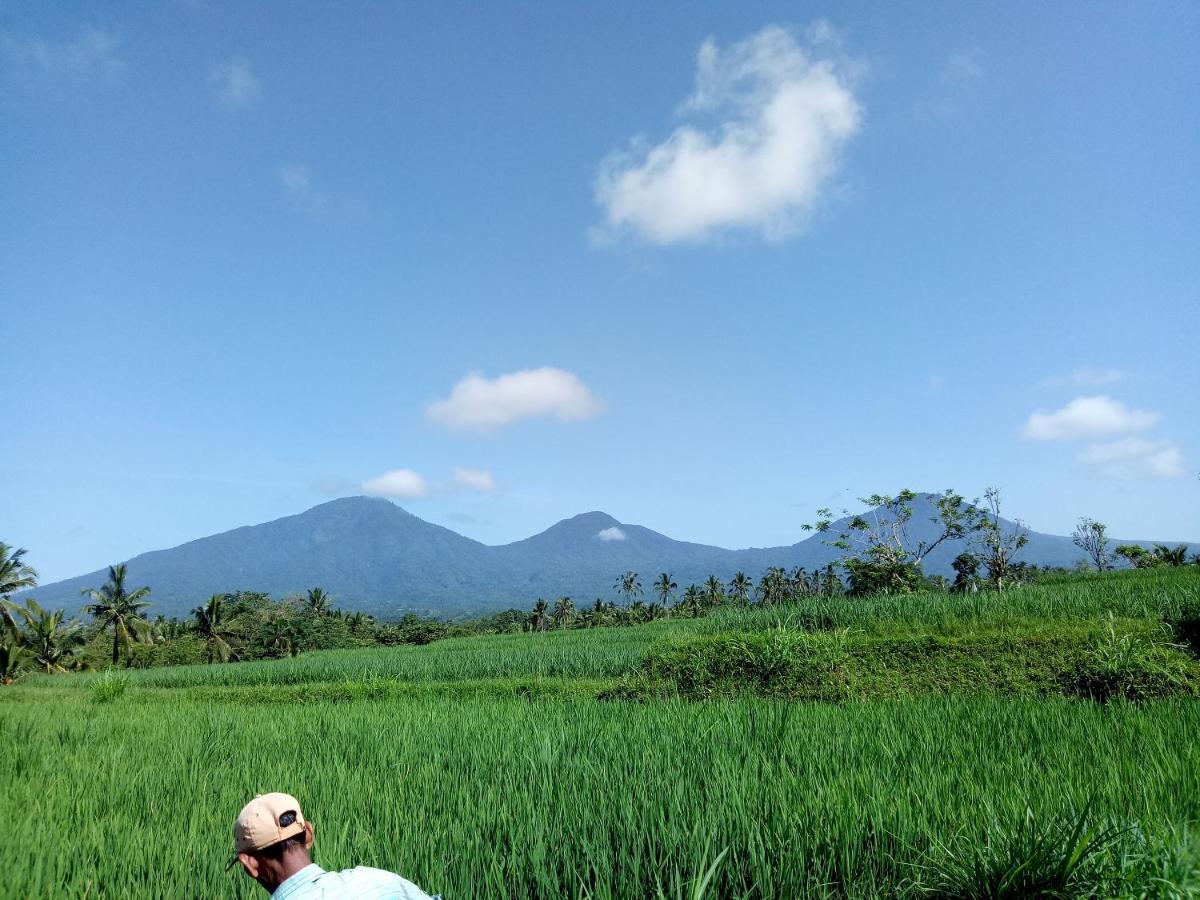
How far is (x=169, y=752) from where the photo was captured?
633cm

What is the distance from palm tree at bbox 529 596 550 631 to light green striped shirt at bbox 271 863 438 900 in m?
59.1

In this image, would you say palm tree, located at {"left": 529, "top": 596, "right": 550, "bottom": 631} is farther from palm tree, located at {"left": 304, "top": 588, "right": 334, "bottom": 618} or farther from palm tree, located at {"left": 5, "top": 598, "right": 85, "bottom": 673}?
palm tree, located at {"left": 5, "top": 598, "right": 85, "bottom": 673}

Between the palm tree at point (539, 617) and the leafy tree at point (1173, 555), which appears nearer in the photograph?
the leafy tree at point (1173, 555)

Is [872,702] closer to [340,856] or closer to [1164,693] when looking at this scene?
[1164,693]

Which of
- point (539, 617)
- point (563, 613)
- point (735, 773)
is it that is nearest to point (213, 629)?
point (539, 617)

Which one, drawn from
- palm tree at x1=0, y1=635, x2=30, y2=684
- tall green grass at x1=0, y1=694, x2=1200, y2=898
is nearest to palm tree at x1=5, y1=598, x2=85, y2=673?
palm tree at x1=0, y1=635, x2=30, y2=684

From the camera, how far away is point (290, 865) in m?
1.67

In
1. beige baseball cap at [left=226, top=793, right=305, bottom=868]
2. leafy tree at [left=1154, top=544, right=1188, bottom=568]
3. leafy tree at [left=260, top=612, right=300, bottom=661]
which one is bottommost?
leafy tree at [left=260, top=612, right=300, bottom=661]

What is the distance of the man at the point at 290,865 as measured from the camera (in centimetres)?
159

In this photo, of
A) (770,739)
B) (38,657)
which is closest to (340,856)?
(770,739)

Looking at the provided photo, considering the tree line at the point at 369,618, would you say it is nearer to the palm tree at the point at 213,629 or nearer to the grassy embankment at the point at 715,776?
the palm tree at the point at 213,629

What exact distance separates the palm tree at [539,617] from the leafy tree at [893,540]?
37.9 meters

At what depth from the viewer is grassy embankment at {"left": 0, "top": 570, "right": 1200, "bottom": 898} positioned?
9.06ft

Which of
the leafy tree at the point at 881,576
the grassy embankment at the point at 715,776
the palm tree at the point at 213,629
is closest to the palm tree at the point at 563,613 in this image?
the palm tree at the point at 213,629
